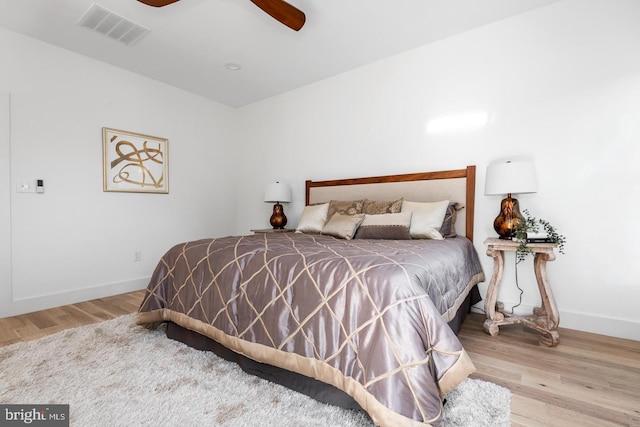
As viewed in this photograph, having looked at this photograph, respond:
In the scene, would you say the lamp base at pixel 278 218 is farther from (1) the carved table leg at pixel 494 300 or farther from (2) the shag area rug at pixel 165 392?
(1) the carved table leg at pixel 494 300

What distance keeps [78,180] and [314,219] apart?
99.3 inches

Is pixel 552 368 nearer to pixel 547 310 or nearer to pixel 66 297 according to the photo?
Result: pixel 547 310

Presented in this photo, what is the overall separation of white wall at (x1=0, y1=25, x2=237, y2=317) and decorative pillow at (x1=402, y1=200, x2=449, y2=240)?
10.2 feet

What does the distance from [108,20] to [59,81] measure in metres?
0.97

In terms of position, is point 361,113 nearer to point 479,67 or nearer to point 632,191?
point 479,67

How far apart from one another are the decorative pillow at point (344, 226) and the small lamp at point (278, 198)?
4.05 ft

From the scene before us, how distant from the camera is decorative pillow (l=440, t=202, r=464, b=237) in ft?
8.79

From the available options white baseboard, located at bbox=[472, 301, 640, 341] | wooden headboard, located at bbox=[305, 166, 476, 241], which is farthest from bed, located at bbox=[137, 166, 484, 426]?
white baseboard, located at bbox=[472, 301, 640, 341]

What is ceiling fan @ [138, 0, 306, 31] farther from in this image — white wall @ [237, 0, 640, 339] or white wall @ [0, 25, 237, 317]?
white wall @ [0, 25, 237, 317]

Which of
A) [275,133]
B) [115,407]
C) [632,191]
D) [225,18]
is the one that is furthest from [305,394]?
[275,133]

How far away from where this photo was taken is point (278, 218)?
4117mm

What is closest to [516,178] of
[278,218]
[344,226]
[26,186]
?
[344,226]

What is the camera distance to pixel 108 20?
8.61 ft

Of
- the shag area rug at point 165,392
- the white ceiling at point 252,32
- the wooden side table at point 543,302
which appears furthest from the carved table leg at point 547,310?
the white ceiling at point 252,32
